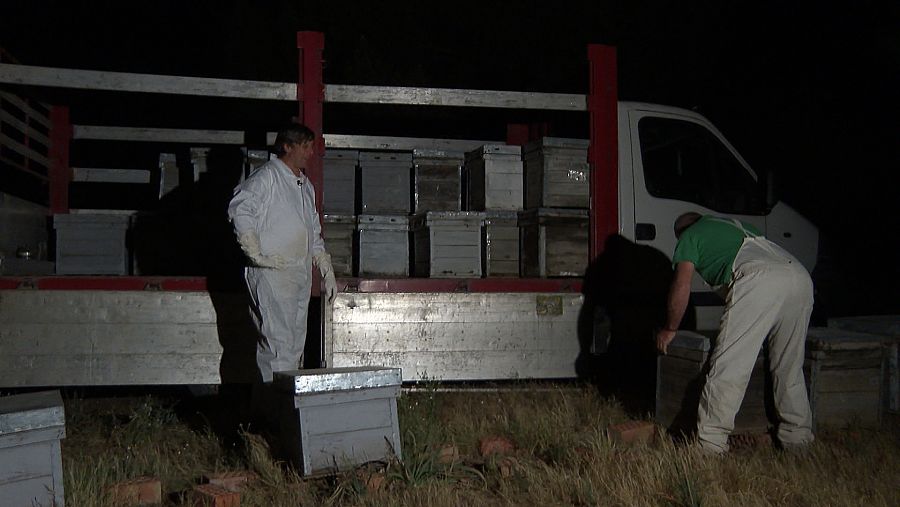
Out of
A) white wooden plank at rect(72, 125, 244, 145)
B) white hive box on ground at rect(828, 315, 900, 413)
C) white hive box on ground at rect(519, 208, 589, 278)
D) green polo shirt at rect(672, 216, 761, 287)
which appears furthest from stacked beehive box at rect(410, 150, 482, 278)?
white hive box on ground at rect(828, 315, 900, 413)

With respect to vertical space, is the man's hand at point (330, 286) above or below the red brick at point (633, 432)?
above

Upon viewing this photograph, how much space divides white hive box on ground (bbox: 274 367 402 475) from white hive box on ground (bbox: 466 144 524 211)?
2.93m

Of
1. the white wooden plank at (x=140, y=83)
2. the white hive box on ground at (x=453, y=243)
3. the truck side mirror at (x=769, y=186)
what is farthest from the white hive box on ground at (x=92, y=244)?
the truck side mirror at (x=769, y=186)

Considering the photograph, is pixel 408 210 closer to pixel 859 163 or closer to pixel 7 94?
pixel 7 94

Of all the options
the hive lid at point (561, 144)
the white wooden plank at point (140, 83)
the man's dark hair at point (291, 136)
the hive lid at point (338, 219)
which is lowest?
the hive lid at point (338, 219)

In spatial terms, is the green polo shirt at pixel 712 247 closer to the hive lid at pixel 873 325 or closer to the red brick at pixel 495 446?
the red brick at pixel 495 446

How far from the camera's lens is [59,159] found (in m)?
8.04

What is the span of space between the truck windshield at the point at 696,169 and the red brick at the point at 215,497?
4.60 metres

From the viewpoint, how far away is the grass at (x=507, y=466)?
4113 mm

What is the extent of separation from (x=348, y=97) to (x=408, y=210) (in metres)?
1.15

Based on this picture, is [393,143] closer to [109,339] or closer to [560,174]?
[560,174]

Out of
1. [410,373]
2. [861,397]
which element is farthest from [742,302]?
[410,373]

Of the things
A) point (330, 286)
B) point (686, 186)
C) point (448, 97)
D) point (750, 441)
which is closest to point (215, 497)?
point (330, 286)

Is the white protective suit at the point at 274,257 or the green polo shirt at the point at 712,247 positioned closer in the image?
A: the green polo shirt at the point at 712,247
